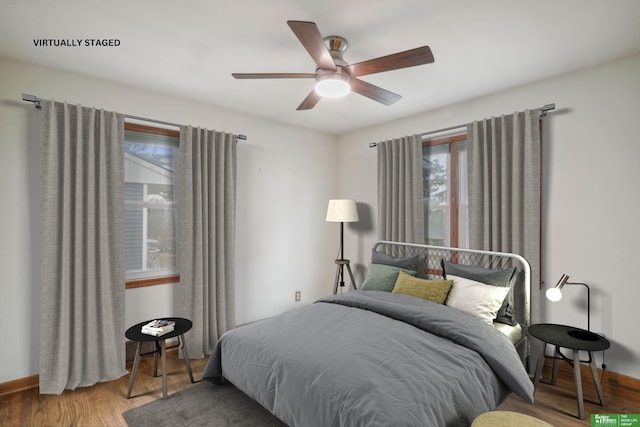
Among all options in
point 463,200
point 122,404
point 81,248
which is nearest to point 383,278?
point 463,200

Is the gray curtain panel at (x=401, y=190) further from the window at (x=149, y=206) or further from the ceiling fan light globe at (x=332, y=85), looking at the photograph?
the window at (x=149, y=206)

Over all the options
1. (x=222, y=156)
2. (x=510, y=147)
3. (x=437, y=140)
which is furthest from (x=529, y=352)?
(x=222, y=156)

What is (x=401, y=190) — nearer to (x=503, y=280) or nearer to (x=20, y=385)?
(x=503, y=280)

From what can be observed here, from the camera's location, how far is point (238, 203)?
12.2ft

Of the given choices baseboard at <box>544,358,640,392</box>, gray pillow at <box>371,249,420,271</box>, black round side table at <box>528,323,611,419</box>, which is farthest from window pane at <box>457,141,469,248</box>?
baseboard at <box>544,358,640,392</box>

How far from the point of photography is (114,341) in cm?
270

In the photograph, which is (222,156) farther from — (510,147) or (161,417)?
(510,147)

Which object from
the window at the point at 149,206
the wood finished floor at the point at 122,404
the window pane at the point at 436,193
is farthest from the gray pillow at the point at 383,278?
the window at the point at 149,206

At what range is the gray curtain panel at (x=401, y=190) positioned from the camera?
3.62m

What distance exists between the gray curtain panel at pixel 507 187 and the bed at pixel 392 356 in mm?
146

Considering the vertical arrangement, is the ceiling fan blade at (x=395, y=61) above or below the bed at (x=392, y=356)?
above

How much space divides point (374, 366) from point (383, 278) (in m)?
1.60

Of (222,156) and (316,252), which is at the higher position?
(222,156)

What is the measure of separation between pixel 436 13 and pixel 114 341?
3413 mm
